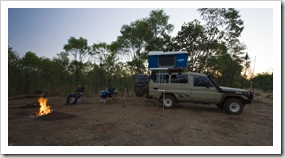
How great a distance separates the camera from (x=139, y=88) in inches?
430

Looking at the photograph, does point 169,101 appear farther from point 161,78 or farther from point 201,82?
point 201,82

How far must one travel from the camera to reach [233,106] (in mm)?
8664

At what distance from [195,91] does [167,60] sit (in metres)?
2.06

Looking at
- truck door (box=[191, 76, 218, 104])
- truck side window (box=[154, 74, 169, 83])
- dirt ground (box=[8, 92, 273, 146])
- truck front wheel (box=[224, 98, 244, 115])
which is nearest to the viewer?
dirt ground (box=[8, 92, 273, 146])

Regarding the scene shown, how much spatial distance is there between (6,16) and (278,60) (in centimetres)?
705

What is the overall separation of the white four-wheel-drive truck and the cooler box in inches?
12.9

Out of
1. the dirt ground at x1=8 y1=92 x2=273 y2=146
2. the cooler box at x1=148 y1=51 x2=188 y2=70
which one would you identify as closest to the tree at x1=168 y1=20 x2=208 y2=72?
the cooler box at x1=148 y1=51 x2=188 y2=70

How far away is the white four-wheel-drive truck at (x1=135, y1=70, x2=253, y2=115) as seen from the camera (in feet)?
28.1

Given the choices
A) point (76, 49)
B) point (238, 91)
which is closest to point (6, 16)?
point (238, 91)

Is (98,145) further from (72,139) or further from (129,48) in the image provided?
(129,48)

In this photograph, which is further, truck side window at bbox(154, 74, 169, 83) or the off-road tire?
truck side window at bbox(154, 74, 169, 83)

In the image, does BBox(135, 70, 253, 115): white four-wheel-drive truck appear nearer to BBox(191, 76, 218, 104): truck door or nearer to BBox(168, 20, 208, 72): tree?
BBox(191, 76, 218, 104): truck door

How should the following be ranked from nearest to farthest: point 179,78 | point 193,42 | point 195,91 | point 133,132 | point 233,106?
point 133,132, point 233,106, point 195,91, point 179,78, point 193,42

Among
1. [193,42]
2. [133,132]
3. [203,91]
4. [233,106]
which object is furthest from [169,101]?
[193,42]
